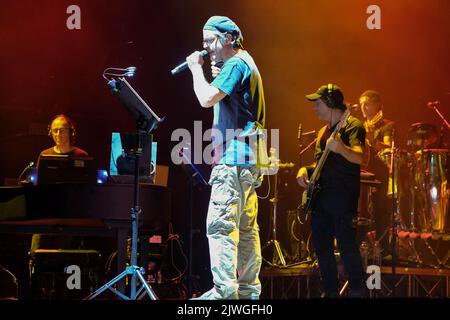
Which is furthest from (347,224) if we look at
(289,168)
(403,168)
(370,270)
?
(289,168)

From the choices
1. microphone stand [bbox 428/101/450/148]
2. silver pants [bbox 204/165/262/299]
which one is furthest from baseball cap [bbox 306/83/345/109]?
microphone stand [bbox 428/101/450/148]

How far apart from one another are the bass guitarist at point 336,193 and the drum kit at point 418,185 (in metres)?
1.75

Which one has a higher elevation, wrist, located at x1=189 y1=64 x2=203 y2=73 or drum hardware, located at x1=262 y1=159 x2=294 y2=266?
wrist, located at x1=189 y1=64 x2=203 y2=73

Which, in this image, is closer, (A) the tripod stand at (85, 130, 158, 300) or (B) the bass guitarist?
(A) the tripod stand at (85, 130, 158, 300)

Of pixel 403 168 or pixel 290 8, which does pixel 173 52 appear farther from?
pixel 403 168

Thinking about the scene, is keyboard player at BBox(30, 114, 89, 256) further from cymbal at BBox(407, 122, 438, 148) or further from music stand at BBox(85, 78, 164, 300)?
cymbal at BBox(407, 122, 438, 148)

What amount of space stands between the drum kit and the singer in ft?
10.2

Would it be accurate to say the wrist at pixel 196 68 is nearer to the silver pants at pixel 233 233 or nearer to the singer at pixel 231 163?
the singer at pixel 231 163

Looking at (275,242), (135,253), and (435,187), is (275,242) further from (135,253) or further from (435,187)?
(135,253)

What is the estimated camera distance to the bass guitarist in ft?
18.2

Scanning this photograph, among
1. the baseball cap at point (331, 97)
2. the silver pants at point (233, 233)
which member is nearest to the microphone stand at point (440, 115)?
the baseball cap at point (331, 97)

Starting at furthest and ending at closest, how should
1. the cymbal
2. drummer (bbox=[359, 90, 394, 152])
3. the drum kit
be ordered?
drummer (bbox=[359, 90, 394, 152]), the cymbal, the drum kit

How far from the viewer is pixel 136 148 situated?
5039mm

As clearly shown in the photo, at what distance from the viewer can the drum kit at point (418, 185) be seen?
7.60m
